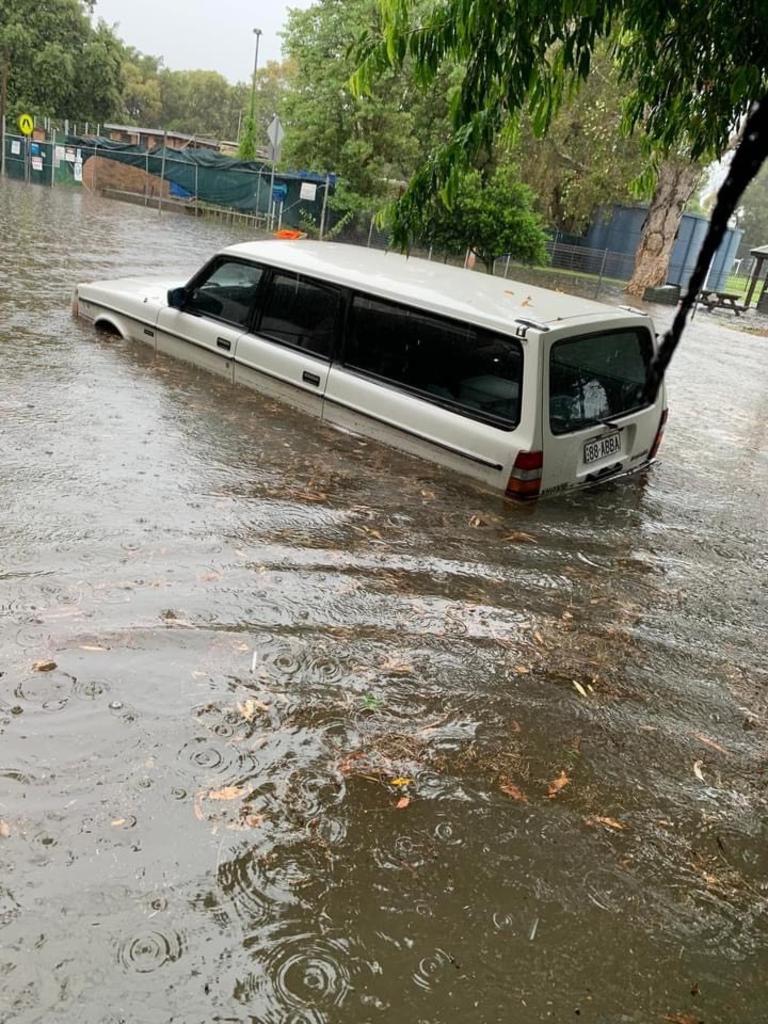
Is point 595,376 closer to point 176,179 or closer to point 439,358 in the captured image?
point 439,358

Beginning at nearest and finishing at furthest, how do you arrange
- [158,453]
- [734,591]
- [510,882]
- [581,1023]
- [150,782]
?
[581,1023], [510,882], [150,782], [734,591], [158,453]

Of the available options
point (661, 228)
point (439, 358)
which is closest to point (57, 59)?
point (661, 228)

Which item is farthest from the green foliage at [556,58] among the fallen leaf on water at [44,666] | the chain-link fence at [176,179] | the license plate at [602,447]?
the chain-link fence at [176,179]

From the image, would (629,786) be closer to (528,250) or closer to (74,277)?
(74,277)

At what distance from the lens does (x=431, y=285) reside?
5.98 metres

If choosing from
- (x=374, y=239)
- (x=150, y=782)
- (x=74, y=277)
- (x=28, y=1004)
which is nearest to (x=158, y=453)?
(x=150, y=782)

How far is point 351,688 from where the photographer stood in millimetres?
3604

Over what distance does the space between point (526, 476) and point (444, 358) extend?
1.05 meters

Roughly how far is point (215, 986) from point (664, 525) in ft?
15.9

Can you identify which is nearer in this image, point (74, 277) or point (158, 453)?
point (158, 453)

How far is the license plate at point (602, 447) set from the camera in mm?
5641

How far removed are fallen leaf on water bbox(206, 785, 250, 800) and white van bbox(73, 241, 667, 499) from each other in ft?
10.1

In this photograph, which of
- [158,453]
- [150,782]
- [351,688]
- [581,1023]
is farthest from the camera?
[158,453]

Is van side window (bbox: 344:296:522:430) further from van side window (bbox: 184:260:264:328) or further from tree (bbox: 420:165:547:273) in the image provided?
tree (bbox: 420:165:547:273)
